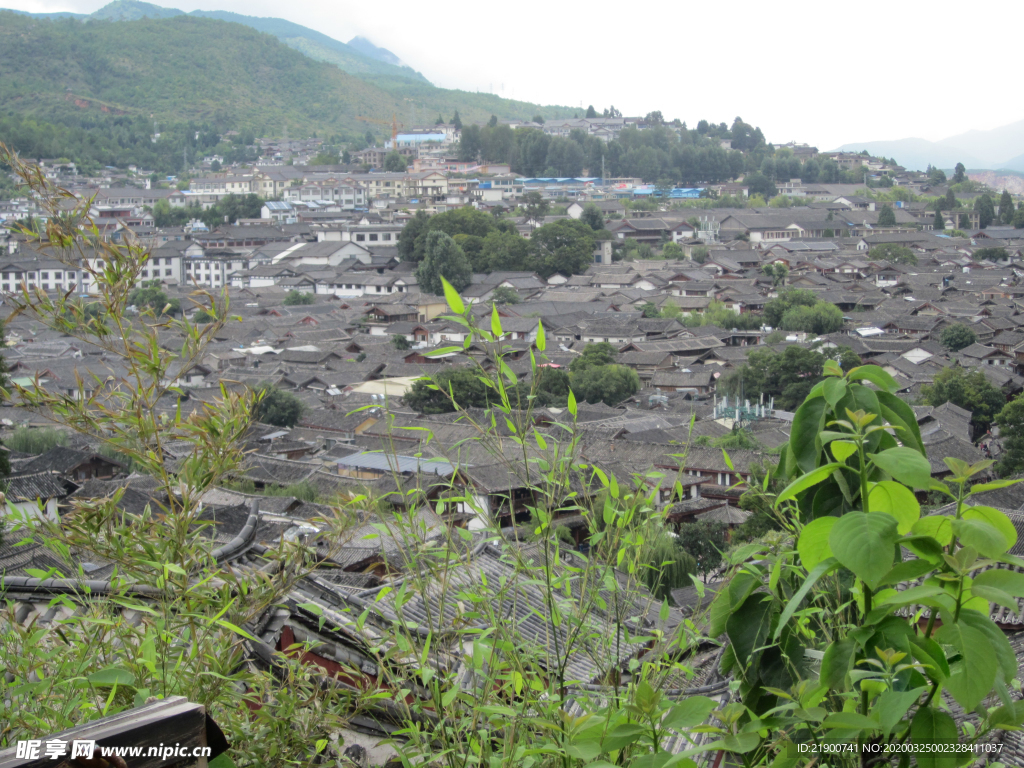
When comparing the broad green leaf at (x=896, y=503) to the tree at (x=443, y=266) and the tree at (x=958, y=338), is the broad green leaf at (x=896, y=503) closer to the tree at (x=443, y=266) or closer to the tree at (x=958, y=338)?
the tree at (x=958, y=338)

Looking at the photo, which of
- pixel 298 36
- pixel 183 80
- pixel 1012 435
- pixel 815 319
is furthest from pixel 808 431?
pixel 298 36

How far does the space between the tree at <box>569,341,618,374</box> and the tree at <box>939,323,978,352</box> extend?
20.6 ft

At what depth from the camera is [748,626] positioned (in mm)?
863

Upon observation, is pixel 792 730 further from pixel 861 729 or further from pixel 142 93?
pixel 142 93

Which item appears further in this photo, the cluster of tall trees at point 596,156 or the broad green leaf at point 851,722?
the cluster of tall trees at point 596,156

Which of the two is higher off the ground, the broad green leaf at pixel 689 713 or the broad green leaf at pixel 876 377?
the broad green leaf at pixel 876 377

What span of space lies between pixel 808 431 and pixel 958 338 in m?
17.3

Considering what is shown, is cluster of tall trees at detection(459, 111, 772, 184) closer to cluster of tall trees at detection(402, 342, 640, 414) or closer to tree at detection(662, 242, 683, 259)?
tree at detection(662, 242, 683, 259)

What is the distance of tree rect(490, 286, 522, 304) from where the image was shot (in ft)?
68.8

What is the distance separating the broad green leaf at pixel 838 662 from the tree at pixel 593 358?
44.2 ft

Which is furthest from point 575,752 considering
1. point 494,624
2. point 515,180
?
point 515,180

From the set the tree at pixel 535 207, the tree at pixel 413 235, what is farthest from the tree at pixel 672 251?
the tree at pixel 413 235

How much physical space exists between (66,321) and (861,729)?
1006 mm

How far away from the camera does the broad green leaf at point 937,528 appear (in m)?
0.71
